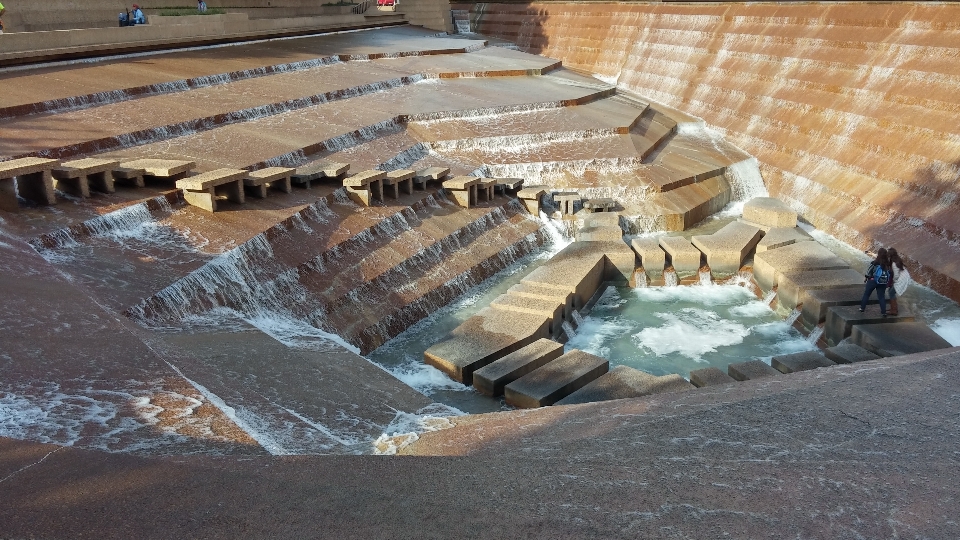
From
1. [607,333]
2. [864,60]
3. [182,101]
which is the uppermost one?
[864,60]

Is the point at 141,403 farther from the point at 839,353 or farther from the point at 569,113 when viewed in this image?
the point at 569,113

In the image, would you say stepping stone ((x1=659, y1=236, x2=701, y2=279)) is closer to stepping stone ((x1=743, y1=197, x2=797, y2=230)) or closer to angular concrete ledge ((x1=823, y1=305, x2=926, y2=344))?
stepping stone ((x1=743, y1=197, x2=797, y2=230))

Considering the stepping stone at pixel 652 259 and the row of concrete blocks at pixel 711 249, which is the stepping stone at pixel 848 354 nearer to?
the row of concrete blocks at pixel 711 249

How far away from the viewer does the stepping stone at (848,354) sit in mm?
7273

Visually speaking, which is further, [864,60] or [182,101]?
[864,60]

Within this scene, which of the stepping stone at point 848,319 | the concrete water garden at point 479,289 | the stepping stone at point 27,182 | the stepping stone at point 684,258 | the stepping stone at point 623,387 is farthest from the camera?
the stepping stone at point 684,258

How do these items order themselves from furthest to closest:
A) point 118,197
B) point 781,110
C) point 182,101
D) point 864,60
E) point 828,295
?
point 781,110, point 864,60, point 182,101, point 828,295, point 118,197

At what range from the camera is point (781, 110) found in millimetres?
14195

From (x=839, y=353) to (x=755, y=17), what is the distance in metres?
11.2

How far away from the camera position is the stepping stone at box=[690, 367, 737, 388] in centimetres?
672

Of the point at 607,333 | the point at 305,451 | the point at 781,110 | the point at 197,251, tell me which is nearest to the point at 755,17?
the point at 781,110

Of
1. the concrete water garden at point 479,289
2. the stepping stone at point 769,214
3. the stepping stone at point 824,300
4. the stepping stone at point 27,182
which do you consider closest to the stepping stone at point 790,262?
the concrete water garden at point 479,289

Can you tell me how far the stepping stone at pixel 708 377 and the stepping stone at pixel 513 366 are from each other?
1271 millimetres

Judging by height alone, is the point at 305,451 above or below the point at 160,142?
below
